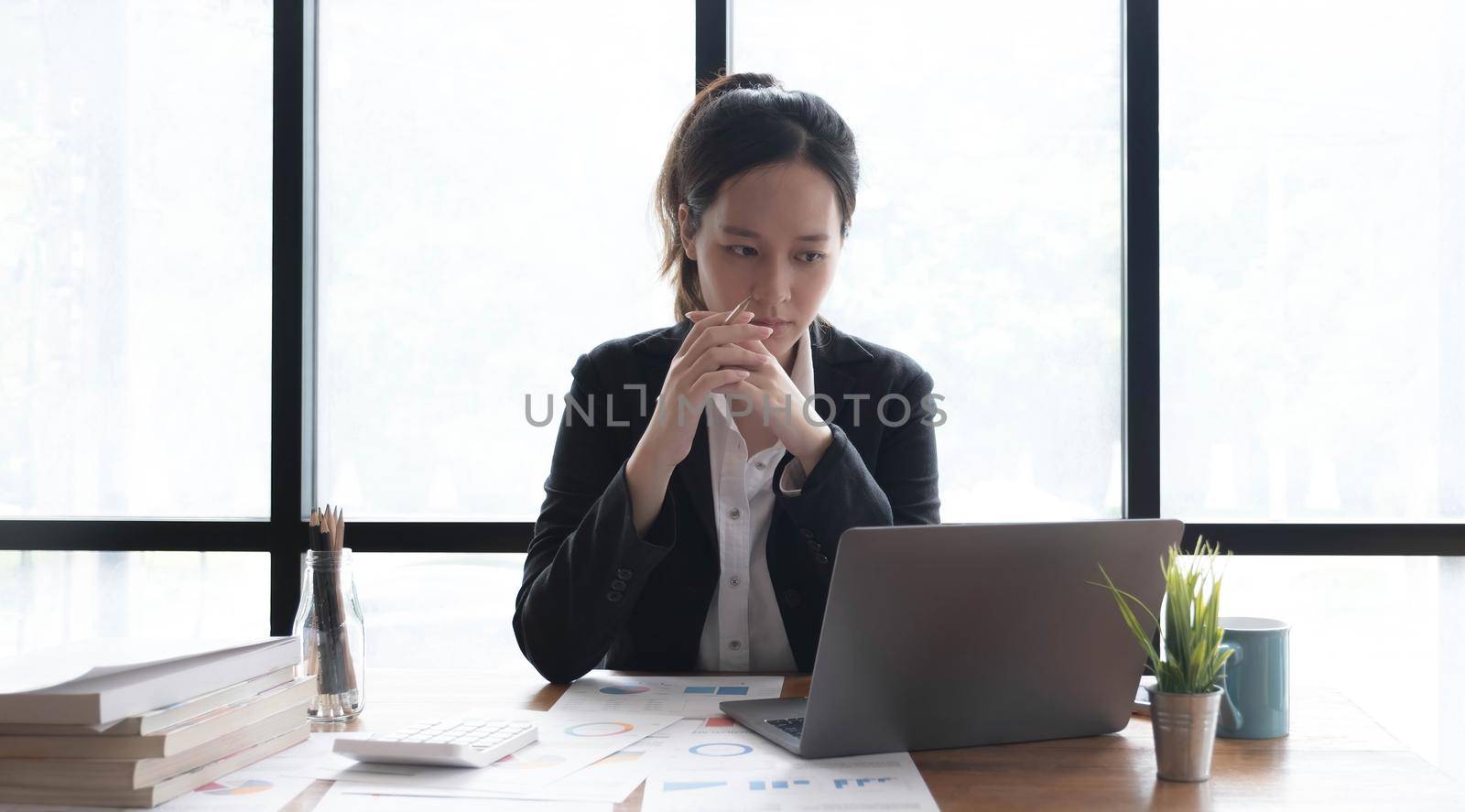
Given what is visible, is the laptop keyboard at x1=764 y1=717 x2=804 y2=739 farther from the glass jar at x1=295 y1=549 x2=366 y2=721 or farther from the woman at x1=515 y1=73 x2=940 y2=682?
the glass jar at x1=295 y1=549 x2=366 y2=721

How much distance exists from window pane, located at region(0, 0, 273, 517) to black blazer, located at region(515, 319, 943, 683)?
4.35 feet

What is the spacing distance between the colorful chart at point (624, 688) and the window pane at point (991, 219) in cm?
137

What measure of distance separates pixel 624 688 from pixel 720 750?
0.30 meters

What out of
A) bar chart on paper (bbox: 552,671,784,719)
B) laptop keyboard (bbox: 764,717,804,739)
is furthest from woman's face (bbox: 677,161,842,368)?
laptop keyboard (bbox: 764,717,804,739)

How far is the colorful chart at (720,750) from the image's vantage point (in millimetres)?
980

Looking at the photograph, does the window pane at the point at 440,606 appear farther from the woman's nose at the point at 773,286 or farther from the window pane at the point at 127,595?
the woman's nose at the point at 773,286

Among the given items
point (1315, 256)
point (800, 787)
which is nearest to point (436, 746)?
point (800, 787)

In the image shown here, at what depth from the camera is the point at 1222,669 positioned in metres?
1.04

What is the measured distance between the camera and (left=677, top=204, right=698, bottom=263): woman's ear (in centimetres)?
162

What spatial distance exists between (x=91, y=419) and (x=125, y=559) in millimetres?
348

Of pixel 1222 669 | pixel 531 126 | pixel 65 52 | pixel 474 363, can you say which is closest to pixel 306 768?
pixel 1222 669

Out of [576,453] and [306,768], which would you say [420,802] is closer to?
[306,768]

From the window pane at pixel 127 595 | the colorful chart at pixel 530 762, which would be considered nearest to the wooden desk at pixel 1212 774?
the colorful chart at pixel 530 762

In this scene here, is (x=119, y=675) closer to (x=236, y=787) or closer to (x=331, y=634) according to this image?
(x=236, y=787)
